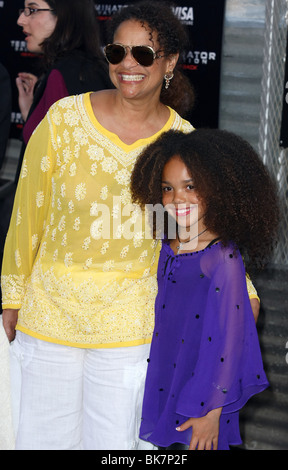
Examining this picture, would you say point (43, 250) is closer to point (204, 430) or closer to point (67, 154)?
point (67, 154)

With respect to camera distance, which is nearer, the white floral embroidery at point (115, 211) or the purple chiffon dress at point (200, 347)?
the purple chiffon dress at point (200, 347)

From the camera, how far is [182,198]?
8.22 ft

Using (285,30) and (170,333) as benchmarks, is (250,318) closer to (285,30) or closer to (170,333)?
(170,333)

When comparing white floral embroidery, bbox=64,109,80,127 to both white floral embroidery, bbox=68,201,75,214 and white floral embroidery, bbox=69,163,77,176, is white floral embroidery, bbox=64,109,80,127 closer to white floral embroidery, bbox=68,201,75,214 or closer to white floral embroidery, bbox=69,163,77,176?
white floral embroidery, bbox=69,163,77,176

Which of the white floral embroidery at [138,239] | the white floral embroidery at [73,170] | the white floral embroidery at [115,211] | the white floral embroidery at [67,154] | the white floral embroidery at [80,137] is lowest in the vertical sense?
the white floral embroidery at [138,239]

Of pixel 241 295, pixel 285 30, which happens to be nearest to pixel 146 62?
pixel 241 295

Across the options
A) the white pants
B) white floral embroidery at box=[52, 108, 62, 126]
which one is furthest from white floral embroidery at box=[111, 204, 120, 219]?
the white pants

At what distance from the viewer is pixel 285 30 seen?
4.76 m

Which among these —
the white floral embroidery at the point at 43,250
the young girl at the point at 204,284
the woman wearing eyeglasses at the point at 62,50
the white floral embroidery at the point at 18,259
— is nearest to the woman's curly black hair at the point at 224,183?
the young girl at the point at 204,284

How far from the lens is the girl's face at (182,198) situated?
2.50 meters

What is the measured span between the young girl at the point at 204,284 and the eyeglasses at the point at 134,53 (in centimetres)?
25

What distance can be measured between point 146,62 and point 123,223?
0.52 meters

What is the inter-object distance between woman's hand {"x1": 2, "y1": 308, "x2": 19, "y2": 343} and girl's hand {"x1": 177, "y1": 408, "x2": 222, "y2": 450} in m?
0.67

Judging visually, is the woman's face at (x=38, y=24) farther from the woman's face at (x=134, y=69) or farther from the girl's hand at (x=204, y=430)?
the girl's hand at (x=204, y=430)
